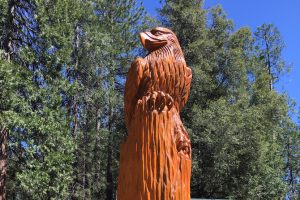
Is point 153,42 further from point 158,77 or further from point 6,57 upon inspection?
point 6,57

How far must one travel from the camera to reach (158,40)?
4.86m

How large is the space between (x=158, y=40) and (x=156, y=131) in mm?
1103

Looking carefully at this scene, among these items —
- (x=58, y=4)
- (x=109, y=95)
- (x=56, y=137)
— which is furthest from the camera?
(x=109, y=95)

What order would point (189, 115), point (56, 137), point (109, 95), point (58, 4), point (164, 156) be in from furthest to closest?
point (189, 115) < point (109, 95) < point (58, 4) < point (56, 137) < point (164, 156)

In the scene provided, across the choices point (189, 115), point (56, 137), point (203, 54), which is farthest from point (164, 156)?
point (203, 54)

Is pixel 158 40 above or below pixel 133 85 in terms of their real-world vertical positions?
above

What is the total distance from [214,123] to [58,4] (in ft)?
24.5

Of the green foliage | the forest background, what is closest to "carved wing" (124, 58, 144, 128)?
the forest background

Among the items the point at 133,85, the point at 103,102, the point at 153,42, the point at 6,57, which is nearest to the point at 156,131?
the point at 133,85

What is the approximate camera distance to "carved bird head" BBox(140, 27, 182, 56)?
484 cm

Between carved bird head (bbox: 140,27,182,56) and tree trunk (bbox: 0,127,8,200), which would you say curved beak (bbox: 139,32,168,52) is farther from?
tree trunk (bbox: 0,127,8,200)

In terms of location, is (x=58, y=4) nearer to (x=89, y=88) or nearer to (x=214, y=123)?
(x=89, y=88)

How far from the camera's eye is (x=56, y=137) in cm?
1119

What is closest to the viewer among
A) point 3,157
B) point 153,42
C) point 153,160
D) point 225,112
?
point 153,160
